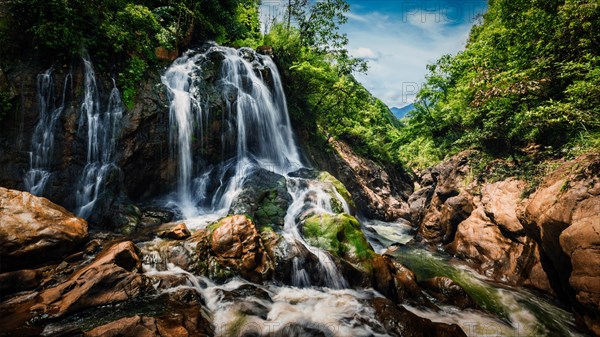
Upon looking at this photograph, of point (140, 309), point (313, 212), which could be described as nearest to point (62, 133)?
point (140, 309)

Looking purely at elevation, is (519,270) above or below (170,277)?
below

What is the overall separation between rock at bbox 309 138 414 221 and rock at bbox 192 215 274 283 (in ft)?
40.6

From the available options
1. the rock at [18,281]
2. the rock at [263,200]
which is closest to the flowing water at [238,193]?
the rock at [263,200]

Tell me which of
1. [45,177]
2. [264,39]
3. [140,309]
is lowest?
[140,309]

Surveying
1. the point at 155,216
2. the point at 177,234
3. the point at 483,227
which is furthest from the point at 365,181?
the point at 177,234

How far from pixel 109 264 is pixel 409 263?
10.3m

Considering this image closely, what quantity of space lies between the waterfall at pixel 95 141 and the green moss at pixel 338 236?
300 inches

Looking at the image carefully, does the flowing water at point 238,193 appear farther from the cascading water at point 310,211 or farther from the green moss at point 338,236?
the green moss at point 338,236

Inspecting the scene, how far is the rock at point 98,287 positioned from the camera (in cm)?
500

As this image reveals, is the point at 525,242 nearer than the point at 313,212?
Yes

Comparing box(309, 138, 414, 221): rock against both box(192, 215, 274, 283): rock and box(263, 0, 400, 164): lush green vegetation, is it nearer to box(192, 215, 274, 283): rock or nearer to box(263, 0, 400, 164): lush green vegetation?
box(263, 0, 400, 164): lush green vegetation

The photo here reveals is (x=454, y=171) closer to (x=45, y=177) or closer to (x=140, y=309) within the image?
(x=140, y=309)

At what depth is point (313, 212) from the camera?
10789 millimetres

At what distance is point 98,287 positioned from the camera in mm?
5398
